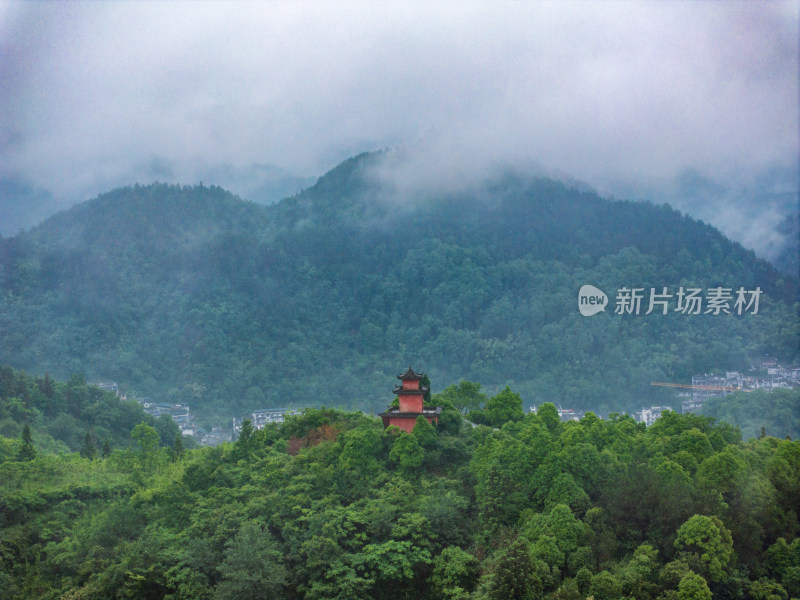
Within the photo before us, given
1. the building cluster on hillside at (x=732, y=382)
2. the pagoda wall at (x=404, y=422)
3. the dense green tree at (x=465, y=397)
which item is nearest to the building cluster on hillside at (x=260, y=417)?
the building cluster on hillside at (x=732, y=382)

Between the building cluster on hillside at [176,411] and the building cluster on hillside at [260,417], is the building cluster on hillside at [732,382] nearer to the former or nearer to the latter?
the building cluster on hillside at [260,417]

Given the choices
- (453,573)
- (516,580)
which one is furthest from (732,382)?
(516,580)

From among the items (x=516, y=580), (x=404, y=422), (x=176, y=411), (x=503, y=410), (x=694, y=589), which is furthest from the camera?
(x=176, y=411)

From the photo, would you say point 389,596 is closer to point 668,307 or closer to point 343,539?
point 343,539

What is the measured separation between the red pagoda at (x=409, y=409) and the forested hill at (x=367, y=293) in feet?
152

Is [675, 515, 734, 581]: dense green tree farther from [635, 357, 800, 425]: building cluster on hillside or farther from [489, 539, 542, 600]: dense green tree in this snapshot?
[635, 357, 800, 425]: building cluster on hillside

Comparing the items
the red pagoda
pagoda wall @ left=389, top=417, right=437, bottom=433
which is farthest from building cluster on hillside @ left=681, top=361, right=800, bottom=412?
pagoda wall @ left=389, top=417, right=437, bottom=433

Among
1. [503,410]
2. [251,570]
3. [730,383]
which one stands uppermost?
[730,383]

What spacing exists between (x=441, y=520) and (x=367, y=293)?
70.1m

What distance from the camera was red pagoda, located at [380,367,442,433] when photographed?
2236 cm

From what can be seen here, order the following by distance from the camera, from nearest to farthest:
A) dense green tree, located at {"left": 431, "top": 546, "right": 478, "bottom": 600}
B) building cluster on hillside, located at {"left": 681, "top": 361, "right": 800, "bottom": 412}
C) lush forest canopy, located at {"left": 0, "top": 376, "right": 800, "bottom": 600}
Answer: lush forest canopy, located at {"left": 0, "top": 376, "right": 800, "bottom": 600} < dense green tree, located at {"left": 431, "top": 546, "right": 478, "bottom": 600} < building cluster on hillside, located at {"left": 681, "top": 361, "right": 800, "bottom": 412}

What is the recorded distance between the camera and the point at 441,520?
1783cm

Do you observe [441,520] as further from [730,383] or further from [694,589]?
[730,383]

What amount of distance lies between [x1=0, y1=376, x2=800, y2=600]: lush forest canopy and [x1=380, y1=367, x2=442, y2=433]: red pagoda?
30.1 inches
